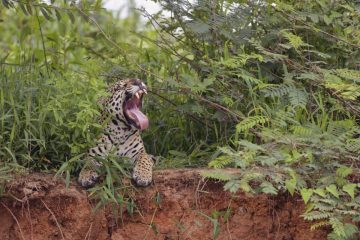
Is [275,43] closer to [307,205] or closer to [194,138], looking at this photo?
[194,138]

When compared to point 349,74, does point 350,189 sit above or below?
below

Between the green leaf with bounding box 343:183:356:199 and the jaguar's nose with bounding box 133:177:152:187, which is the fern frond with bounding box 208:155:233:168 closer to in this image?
the jaguar's nose with bounding box 133:177:152:187

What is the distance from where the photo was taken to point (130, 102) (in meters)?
6.01

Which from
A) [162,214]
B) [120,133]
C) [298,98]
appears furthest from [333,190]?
[120,133]

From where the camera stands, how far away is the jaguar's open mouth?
5863mm

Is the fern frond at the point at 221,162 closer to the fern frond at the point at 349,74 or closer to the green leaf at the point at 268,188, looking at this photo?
the green leaf at the point at 268,188

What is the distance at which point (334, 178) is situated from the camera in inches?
217

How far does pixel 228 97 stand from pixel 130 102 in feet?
2.74

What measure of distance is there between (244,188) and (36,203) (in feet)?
4.50

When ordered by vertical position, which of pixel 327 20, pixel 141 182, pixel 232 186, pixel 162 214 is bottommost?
pixel 162 214

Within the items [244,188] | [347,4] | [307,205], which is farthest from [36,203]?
[347,4]

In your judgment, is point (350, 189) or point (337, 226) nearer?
point (337, 226)

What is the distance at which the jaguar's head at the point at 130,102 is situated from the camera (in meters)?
5.89

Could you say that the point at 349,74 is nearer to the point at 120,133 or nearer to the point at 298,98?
the point at 298,98
